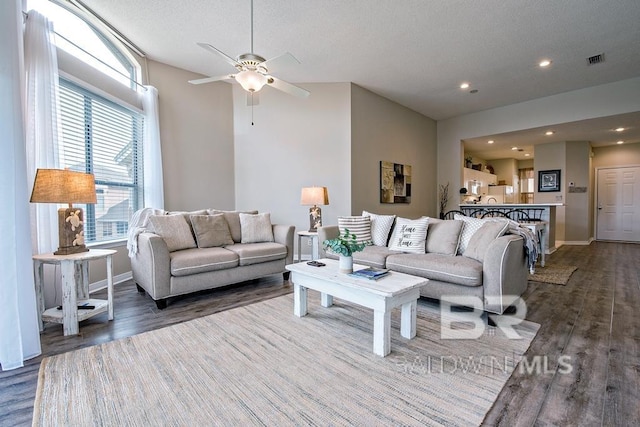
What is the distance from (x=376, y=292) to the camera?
2.01 meters

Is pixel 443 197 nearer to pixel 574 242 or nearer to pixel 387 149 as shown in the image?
pixel 387 149

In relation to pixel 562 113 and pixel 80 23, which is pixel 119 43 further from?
pixel 562 113

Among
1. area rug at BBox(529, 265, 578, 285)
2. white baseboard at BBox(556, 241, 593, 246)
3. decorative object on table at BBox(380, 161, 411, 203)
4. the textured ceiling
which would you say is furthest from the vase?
white baseboard at BBox(556, 241, 593, 246)

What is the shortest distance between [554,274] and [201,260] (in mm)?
4757

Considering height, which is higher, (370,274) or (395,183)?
(395,183)

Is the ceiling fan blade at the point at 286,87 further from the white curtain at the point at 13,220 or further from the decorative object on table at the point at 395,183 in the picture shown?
the decorative object on table at the point at 395,183

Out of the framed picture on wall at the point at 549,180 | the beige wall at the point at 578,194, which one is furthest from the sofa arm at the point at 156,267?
the beige wall at the point at 578,194

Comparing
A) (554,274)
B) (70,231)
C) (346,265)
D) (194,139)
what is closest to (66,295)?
(70,231)

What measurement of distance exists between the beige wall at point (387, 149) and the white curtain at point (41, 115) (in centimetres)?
386

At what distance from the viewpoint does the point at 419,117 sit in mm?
6855

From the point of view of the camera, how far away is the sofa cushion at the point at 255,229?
4008mm

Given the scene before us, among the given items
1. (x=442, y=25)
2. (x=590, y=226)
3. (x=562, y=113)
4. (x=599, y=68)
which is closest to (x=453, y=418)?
(x=442, y=25)

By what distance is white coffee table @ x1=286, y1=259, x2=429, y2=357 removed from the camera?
6.57 ft

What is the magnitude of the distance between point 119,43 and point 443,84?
503cm
